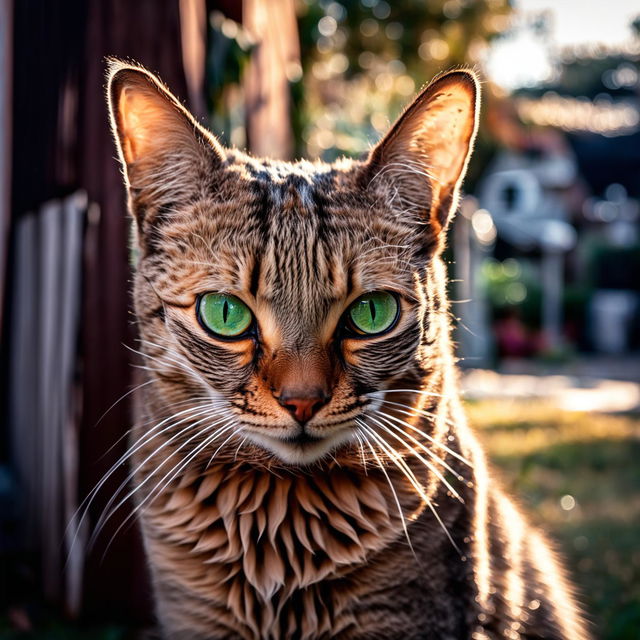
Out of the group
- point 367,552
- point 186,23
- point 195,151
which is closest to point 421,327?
point 367,552

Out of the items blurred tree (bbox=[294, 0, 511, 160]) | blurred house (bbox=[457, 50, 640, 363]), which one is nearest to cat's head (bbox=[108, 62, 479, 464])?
blurred tree (bbox=[294, 0, 511, 160])

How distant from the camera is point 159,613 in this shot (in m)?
1.78

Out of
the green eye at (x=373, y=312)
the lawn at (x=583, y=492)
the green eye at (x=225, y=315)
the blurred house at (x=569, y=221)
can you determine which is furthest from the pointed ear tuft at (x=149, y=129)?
the blurred house at (x=569, y=221)

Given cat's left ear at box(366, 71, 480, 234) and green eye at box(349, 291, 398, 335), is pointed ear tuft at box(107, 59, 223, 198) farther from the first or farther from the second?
green eye at box(349, 291, 398, 335)

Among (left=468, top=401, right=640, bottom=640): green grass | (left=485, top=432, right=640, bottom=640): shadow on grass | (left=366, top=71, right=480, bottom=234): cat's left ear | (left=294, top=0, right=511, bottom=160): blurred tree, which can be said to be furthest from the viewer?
(left=294, top=0, right=511, bottom=160): blurred tree

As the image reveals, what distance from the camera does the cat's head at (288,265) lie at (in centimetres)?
153

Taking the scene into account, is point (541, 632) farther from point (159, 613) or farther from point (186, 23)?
point (186, 23)

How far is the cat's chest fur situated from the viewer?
1.58m

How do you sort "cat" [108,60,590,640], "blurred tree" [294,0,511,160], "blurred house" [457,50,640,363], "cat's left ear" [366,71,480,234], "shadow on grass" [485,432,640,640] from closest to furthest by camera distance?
"cat" [108,60,590,640]
"cat's left ear" [366,71,480,234]
"shadow on grass" [485,432,640,640]
"blurred tree" [294,0,511,160]
"blurred house" [457,50,640,363]

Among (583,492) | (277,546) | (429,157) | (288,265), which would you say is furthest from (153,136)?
(583,492)

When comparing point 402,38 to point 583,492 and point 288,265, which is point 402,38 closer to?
point 583,492

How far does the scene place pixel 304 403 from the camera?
1.46m

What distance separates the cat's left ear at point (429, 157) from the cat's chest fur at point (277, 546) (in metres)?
0.66

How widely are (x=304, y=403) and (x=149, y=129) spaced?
0.75 meters
